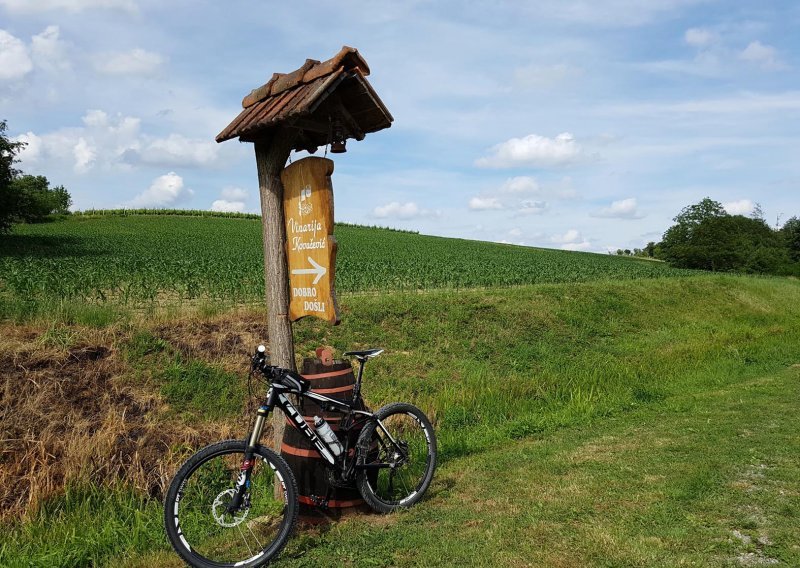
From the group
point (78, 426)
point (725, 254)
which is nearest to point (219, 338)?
point (78, 426)

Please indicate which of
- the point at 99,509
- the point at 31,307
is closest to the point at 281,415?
the point at 99,509

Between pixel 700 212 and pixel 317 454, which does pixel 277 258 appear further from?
pixel 700 212

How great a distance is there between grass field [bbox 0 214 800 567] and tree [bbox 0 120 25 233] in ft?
72.5

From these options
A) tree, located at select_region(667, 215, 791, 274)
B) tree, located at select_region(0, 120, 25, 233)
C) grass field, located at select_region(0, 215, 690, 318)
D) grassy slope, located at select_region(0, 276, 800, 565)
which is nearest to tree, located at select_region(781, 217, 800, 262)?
tree, located at select_region(667, 215, 791, 274)

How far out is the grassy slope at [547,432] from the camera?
5004 millimetres

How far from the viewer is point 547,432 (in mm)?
9125

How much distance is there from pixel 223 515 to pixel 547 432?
18.4ft

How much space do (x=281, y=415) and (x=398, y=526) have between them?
1.62m

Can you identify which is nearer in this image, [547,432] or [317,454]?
[317,454]

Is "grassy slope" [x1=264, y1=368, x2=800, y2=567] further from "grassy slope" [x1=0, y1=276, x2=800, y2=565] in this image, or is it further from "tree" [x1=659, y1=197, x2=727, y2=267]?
"tree" [x1=659, y1=197, x2=727, y2=267]

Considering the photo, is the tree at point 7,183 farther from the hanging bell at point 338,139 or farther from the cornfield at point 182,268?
the hanging bell at point 338,139

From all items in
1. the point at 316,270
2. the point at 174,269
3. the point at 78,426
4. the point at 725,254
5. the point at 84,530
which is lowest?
the point at 84,530

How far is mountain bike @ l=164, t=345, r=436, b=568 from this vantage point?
4688mm

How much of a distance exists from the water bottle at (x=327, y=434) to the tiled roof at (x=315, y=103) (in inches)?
108
